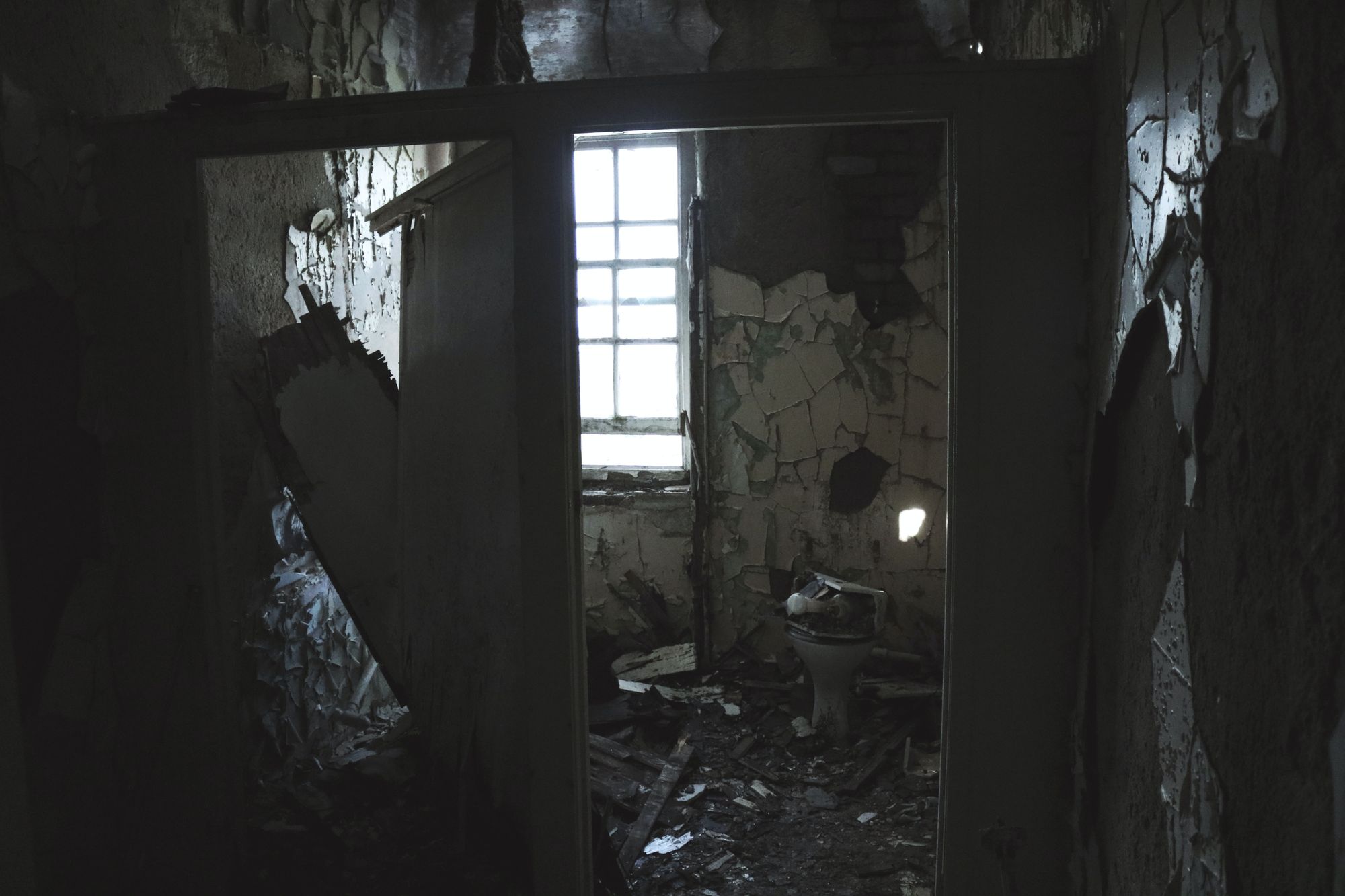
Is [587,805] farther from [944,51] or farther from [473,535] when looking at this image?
[944,51]

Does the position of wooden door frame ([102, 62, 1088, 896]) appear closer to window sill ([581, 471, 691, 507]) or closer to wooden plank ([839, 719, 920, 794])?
wooden plank ([839, 719, 920, 794])

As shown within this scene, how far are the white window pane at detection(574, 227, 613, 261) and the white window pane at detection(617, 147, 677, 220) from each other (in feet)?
0.43

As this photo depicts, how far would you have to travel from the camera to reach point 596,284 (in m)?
4.23

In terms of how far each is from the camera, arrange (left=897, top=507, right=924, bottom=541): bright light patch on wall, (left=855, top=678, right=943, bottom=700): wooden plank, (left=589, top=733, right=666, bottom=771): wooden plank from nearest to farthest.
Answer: (left=589, top=733, right=666, bottom=771): wooden plank → (left=855, top=678, right=943, bottom=700): wooden plank → (left=897, top=507, right=924, bottom=541): bright light patch on wall

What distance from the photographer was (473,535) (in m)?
2.26

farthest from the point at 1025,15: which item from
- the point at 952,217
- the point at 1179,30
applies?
the point at 1179,30

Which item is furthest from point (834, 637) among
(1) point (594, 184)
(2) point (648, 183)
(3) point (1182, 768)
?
(1) point (594, 184)

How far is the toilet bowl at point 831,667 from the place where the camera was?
10.5 ft

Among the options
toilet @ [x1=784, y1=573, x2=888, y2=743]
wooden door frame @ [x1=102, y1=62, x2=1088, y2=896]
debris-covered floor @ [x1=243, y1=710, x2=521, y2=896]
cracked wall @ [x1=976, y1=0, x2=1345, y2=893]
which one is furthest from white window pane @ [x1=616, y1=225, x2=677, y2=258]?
cracked wall @ [x1=976, y1=0, x2=1345, y2=893]

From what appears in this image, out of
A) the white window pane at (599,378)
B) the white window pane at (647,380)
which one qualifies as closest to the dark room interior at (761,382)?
the white window pane at (647,380)

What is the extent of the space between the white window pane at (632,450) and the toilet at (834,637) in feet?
3.77

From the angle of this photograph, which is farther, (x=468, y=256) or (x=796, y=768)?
(x=796, y=768)

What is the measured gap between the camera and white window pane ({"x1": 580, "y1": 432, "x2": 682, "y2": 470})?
4.23 meters

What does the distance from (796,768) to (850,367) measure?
177 centimetres
